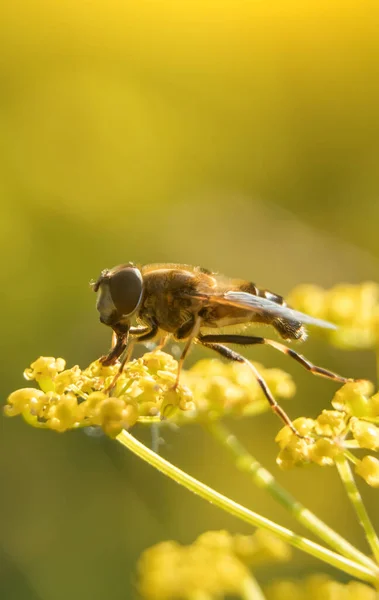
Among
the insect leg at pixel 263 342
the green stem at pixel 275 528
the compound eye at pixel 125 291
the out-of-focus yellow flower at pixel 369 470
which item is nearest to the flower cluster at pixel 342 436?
the out-of-focus yellow flower at pixel 369 470

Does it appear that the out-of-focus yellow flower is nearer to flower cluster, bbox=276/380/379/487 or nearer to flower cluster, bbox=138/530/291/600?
flower cluster, bbox=276/380/379/487

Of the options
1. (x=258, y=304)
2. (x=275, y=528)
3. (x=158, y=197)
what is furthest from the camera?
(x=158, y=197)

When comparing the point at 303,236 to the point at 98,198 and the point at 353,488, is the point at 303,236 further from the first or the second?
the point at 353,488

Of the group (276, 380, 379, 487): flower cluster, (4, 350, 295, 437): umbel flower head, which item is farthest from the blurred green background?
(276, 380, 379, 487): flower cluster

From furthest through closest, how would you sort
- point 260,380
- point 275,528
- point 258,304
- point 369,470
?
point 258,304 → point 260,380 → point 369,470 → point 275,528

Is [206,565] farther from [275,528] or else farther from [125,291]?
[125,291]

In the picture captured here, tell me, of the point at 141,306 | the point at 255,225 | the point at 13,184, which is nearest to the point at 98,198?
the point at 13,184

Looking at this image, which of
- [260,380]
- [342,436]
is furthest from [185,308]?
[342,436]

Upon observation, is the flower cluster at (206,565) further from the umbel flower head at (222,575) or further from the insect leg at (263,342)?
the insect leg at (263,342)
